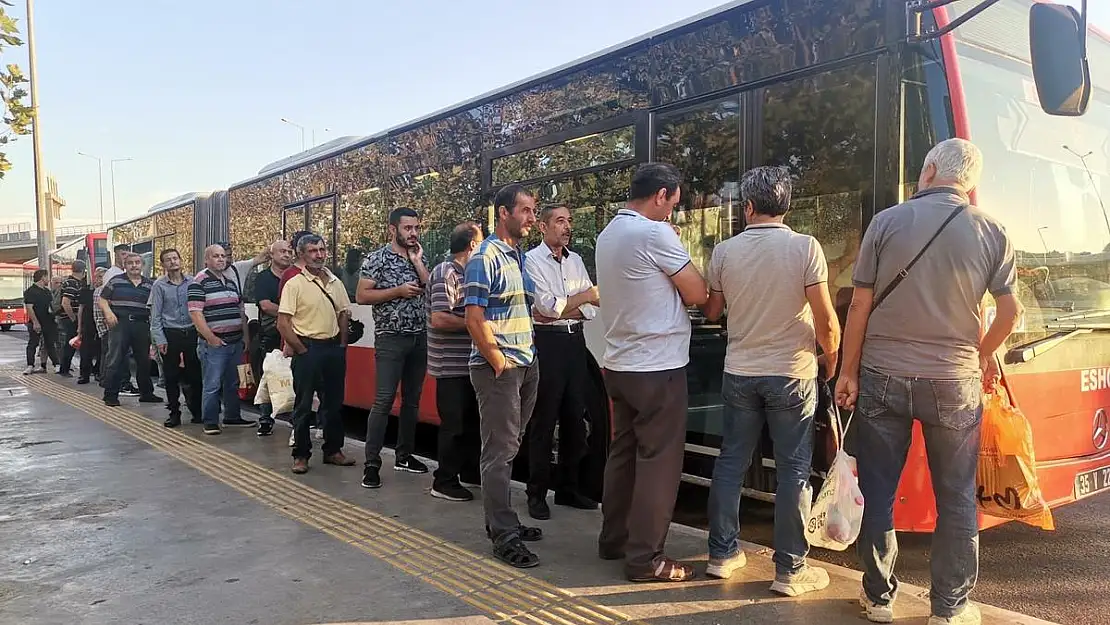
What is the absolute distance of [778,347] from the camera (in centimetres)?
366

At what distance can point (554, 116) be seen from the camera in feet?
19.5

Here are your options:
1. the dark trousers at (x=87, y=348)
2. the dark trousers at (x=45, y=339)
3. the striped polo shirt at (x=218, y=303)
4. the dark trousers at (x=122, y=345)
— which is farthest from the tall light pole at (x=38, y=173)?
the striped polo shirt at (x=218, y=303)

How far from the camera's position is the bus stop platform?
365cm

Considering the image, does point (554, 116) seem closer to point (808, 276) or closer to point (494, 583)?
point (808, 276)

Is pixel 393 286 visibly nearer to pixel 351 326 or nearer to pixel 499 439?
pixel 351 326

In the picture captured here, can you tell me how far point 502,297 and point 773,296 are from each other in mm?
1419

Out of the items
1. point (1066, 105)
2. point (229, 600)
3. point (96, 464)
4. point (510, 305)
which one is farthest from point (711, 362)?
point (96, 464)

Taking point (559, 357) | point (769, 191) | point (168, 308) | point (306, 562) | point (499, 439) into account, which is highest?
point (769, 191)

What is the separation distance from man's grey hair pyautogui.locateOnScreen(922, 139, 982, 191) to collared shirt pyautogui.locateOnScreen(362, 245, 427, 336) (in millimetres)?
3683

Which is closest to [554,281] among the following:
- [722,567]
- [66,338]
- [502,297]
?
[502,297]

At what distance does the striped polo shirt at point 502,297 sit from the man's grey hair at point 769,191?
1329mm

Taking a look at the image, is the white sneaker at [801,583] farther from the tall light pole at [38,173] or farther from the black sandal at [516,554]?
the tall light pole at [38,173]

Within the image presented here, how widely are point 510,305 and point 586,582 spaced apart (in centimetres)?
144

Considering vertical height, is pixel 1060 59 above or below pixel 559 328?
above
